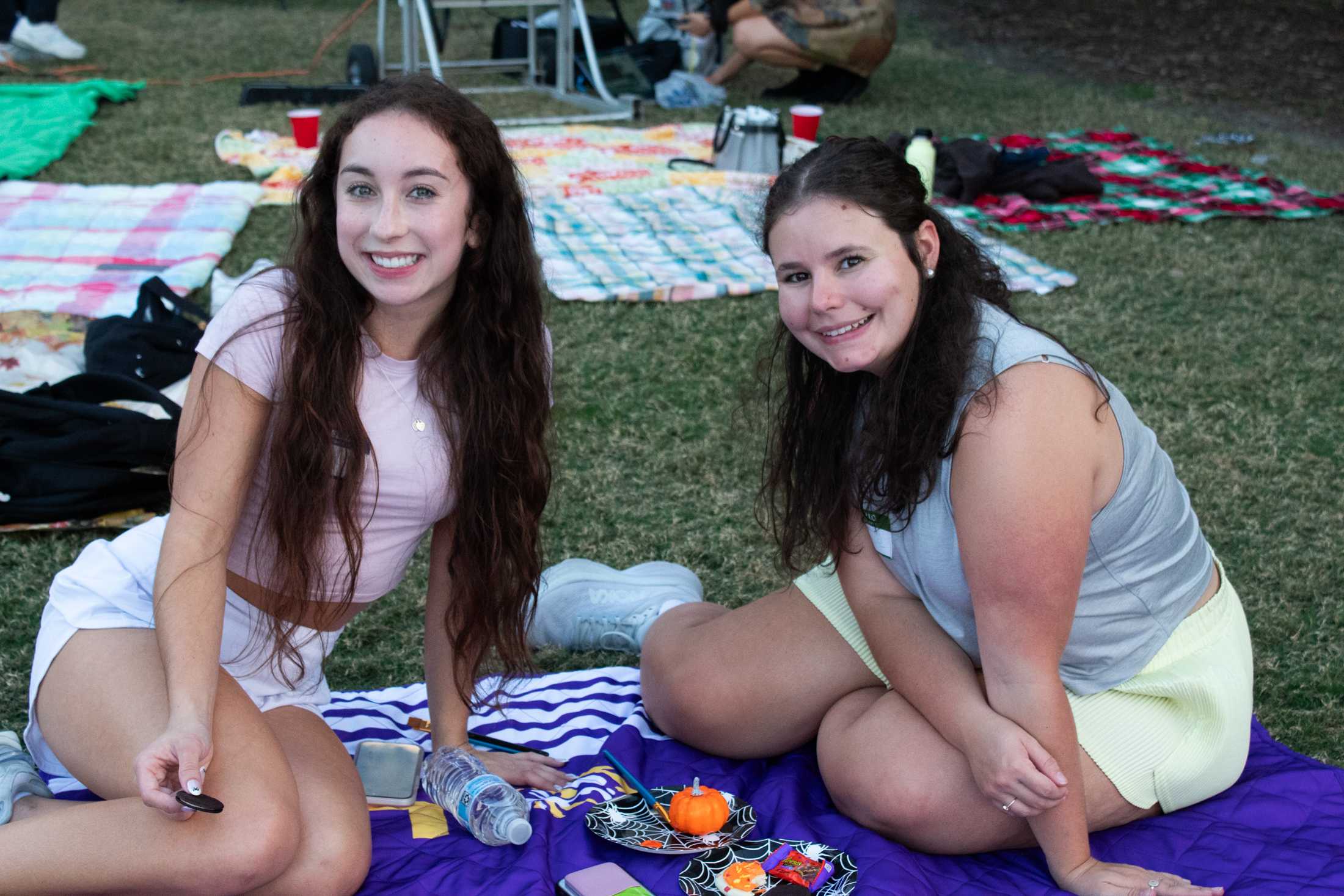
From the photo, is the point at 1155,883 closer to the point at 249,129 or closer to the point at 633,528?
the point at 633,528

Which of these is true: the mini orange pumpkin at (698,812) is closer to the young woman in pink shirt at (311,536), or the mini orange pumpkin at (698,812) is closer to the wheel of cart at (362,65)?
the young woman in pink shirt at (311,536)

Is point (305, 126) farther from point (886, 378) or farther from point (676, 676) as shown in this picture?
point (886, 378)

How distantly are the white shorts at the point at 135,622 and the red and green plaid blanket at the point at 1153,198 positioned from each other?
4184mm

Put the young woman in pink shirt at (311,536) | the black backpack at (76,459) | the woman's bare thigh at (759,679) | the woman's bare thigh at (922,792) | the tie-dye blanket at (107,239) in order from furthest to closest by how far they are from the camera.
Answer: the tie-dye blanket at (107,239)
the black backpack at (76,459)
the woman's bare thigh at (759,679)
the woman's bare thigh at (922,792)
the young woman in pink shirt at (311,536)

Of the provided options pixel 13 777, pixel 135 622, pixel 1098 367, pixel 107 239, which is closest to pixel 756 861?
pixel 135 622

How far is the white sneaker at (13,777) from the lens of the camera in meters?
1.90

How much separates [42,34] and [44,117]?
7.23 feet

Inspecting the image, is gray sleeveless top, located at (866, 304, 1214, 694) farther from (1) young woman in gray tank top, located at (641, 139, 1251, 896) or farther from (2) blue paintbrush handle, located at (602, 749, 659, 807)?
(2) blue paintbrush handle, located at (602, 749, 659, 807)

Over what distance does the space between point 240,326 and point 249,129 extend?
5.25 meters

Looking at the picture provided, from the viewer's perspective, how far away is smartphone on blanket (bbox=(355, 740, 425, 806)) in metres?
2.15

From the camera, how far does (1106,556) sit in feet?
6.36

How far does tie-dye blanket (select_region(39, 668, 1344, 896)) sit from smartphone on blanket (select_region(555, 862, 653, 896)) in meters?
0.05

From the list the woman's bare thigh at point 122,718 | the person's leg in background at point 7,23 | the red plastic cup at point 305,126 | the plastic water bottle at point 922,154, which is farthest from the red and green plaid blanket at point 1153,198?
the person's leg in background at point 7,23

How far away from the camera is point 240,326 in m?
1.90
